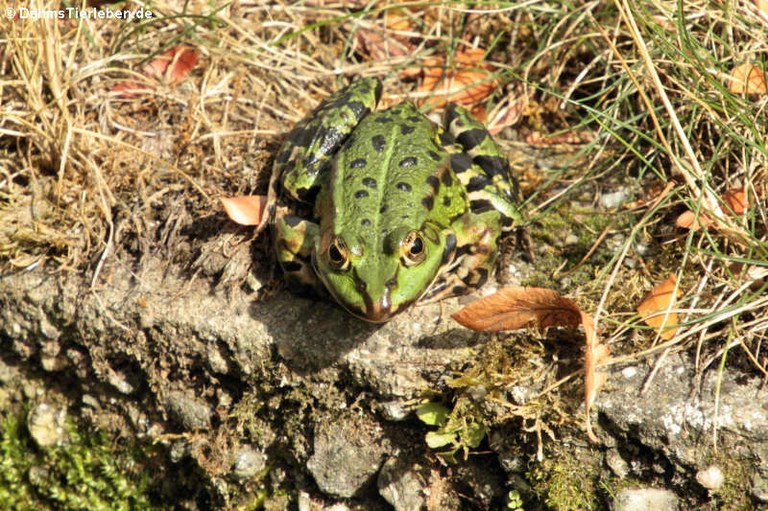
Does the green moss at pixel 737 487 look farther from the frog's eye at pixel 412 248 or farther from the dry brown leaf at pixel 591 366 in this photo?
the frog's eye at pixel 412 248

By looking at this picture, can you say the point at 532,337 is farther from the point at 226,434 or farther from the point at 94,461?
the point at 94,461

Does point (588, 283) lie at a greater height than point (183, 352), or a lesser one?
greater

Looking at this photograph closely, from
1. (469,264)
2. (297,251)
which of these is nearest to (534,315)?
(469,264)

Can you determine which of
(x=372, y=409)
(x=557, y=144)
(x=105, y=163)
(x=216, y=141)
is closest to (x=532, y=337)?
(x=372, y=409)

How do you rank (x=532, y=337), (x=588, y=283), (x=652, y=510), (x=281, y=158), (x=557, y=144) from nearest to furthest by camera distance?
(x=652, y=510) → (x=532, y=337) → (x=588, y=283) → (x=281, y=158) → (x=557, y=144)

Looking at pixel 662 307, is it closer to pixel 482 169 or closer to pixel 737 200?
pixel 737 200

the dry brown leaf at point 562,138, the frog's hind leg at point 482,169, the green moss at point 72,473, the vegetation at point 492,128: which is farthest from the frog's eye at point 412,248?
the green moss at point 72,473

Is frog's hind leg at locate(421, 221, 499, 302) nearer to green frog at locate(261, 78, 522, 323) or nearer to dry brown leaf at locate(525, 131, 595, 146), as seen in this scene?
green frog at locate(261, 78, 522, 323)
